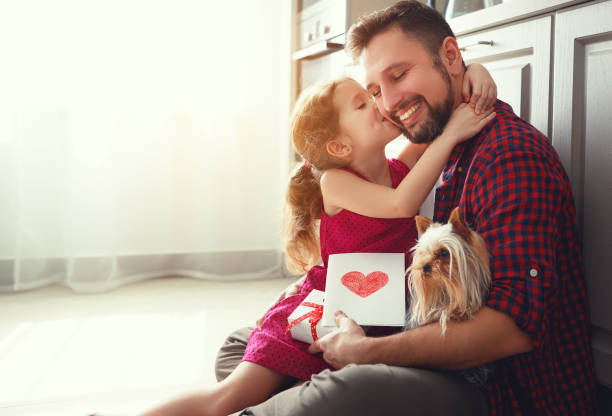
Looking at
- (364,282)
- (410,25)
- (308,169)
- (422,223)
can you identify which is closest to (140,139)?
(308,169)

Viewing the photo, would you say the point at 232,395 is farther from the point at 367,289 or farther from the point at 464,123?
the point at 464,123

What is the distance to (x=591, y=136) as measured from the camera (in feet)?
3.91

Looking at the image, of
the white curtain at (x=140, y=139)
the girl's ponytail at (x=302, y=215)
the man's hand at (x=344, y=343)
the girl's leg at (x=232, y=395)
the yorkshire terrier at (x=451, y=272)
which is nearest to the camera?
the yorkshire terrier at (x=451, y=272)

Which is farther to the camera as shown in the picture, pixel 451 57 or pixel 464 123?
pixel 451 57

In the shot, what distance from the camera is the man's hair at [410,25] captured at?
127cm

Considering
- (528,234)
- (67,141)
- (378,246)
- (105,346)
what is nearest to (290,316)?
(378,246)

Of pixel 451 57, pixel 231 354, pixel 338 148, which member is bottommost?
pixel 231 354

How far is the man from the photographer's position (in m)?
0.92

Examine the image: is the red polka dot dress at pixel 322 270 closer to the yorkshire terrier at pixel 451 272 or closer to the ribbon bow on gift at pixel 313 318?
the ribbon bow on gift at pixel 313 318

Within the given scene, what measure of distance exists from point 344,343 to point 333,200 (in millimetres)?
442

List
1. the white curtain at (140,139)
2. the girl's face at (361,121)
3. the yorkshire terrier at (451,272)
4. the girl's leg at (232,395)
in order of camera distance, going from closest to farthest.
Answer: the yorkshire terrier at (451,272)
the girl's leg at (232,395)
the girl's face at (361,121)
the white curtain at (140,139)

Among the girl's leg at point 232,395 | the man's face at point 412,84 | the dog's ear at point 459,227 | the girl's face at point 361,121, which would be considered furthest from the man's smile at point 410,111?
the girl's leg at point 232,395

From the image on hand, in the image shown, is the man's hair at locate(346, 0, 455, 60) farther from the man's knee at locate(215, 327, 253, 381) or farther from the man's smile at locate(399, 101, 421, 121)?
the man's knee at locate(215, 327, 253, 381)

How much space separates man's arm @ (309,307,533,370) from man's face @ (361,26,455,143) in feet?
1.61
